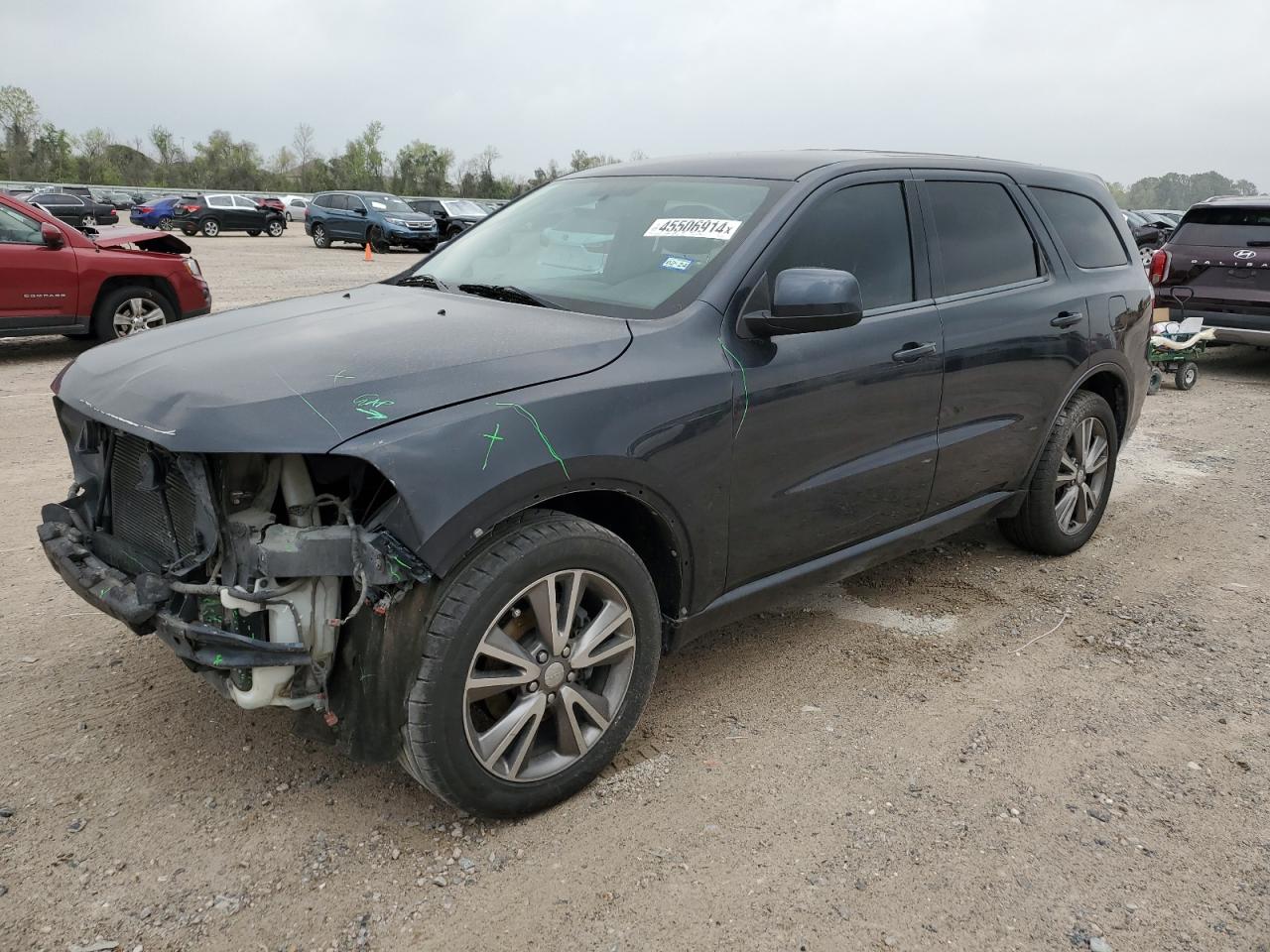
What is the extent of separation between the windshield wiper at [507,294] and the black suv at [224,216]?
3628 cm

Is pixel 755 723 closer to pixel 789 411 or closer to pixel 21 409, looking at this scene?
pixel 789 411

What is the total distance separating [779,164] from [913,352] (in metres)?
0.84

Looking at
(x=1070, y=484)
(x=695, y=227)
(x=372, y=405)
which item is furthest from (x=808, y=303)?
(x=1070, y=484)

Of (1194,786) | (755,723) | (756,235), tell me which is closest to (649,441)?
(756,235)

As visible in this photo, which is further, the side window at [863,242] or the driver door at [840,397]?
the side window at [863,242]

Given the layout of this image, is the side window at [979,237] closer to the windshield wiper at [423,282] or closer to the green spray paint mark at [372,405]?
the windshield wiper at [423,282]

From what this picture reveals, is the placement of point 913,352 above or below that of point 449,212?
below

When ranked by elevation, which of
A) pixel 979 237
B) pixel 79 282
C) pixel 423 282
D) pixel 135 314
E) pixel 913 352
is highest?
pixel 979 237

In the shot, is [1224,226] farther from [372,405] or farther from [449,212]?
[449,212]

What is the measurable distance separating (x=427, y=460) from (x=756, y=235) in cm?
143

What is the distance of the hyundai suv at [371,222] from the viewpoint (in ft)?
93.5

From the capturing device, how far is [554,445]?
2615 mm

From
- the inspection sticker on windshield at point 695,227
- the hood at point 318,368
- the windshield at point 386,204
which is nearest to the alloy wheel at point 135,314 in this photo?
the hood at point 318,368

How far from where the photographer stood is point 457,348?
9.20 feet
